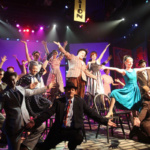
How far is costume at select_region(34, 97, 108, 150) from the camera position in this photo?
2164mm

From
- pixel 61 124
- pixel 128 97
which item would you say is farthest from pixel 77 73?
pixel 61 124

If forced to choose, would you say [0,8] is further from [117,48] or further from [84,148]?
[84,148]

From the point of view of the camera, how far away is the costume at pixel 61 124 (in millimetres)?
2164

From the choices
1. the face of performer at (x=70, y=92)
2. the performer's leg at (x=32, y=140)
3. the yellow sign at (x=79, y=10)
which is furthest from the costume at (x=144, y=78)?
the performer's leg at (x=32, y=140)

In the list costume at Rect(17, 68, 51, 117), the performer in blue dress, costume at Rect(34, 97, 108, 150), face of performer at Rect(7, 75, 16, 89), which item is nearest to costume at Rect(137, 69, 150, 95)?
the performer in blue dress

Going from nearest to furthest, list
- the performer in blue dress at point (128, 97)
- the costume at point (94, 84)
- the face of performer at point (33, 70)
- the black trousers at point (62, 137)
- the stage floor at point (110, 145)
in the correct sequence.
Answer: the black trousers at point (62, 137) < the stage floor at point (110, 145) < the face of performer at point (33, 70) < the performer in blue dress at point (128, 97) < the costume at point (94, 84)

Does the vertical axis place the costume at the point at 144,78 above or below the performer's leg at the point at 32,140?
above

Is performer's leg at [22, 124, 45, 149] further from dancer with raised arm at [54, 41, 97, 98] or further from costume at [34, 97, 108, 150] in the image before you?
dancer with raised arm at [54, 41, 97, 98]

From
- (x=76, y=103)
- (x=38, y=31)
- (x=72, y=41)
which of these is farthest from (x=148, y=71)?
(x=38, y=31)

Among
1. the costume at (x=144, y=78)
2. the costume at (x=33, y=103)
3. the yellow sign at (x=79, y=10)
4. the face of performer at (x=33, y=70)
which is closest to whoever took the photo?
the costume at (x=33, y=103)

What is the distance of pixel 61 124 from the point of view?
2.24 metres

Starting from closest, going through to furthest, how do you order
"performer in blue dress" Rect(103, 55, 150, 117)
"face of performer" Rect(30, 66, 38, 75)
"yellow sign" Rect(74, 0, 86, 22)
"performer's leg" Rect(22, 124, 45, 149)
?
"performer's leg" Rect(22, 124, 45, 149) → "face of performer" Rect(30, 66, 38, 75) → "performer in blue dress" Rect(103, 55, 150, 117) → "yellow sign" Rect(74, 0, 86, 22)

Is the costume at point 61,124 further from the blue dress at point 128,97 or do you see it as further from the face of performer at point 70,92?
the blue dress at point 128,97

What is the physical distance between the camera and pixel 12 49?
27.6 feet
